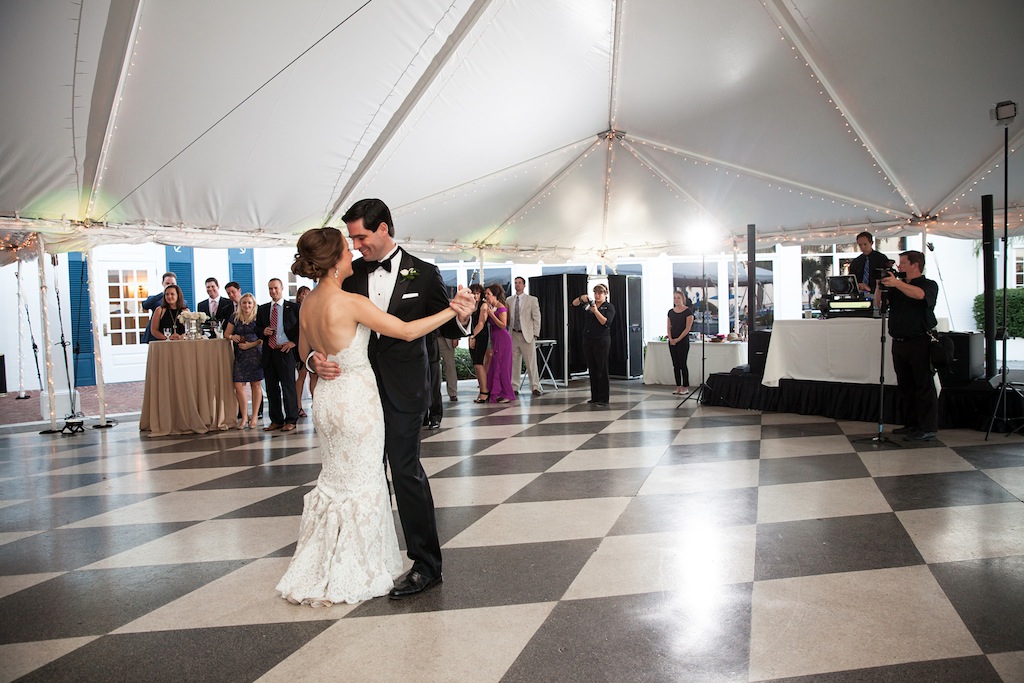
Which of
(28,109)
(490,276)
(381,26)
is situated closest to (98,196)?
(28,109)

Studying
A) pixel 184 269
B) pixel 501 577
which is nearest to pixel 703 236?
pixel 501 577

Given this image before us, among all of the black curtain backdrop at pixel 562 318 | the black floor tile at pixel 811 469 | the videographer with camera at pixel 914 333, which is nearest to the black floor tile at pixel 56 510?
the black floor tile at pixel 811 469

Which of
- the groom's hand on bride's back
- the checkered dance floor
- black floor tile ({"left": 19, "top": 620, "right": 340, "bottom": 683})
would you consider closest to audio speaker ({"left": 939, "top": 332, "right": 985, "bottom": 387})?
the checkered dance floor

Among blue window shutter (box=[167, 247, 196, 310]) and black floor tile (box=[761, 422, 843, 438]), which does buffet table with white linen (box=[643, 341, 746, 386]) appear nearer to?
black floor tile (box=[761, 422, 843, 438])

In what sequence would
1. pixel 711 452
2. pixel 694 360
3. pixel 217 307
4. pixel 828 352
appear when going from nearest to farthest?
pixel 711 452 < pixel 828 352 < pixel 217 307 < pixel 694 360

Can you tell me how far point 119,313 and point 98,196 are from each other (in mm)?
8723

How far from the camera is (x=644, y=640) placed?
2.52 m

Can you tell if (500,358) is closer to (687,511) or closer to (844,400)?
(844,400)

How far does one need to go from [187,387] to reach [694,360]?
7329 millimetres

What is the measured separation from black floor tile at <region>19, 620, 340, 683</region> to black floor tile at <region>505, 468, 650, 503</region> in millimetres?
2068

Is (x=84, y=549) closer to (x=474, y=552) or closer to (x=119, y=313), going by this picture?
(x=474, y=552)

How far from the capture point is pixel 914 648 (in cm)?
240

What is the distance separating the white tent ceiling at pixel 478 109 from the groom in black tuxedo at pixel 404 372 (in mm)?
2954

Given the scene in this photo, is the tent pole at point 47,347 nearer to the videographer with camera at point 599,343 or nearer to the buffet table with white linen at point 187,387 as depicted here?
the buffet table with white linen at point 187,387
